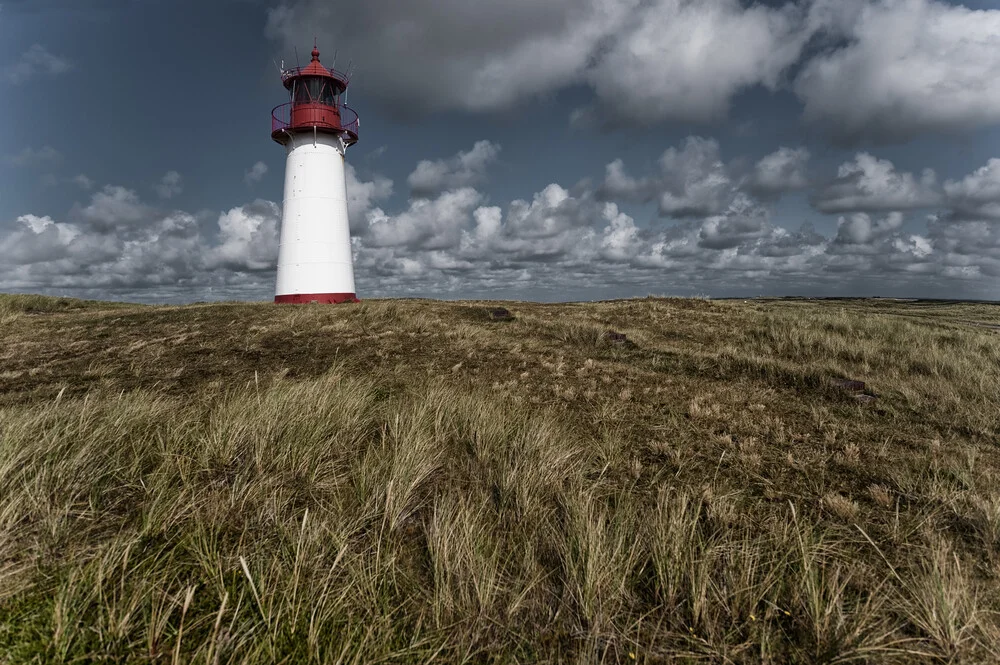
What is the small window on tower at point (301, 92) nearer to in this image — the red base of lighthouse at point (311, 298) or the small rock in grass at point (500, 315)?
the red base of lighthouse at point (311, 298)

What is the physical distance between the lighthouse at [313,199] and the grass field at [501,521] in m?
12.8

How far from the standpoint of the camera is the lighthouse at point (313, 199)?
2055 cm

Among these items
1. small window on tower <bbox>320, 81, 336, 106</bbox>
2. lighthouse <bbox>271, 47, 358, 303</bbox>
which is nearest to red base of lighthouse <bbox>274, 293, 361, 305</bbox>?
lighthouse <bbox>271, 47, 358, 303</bbox>

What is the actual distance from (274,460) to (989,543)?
577 centimetres

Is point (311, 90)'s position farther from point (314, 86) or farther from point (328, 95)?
point (328, 95)

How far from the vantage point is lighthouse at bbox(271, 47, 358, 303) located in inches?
809

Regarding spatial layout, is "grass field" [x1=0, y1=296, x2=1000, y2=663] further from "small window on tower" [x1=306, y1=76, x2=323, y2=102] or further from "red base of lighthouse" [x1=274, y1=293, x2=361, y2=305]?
"small window on tower" [x1=306, y1=76, x2=323, y2=102]

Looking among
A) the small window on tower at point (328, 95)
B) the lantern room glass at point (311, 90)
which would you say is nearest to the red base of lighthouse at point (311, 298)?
the lantern room glass at point (311, 90)

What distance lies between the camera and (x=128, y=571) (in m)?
2.61

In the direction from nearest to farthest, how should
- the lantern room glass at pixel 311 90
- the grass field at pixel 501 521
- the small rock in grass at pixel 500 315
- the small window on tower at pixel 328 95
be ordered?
the grass field at pixel 501 521
the small rock in grass at pixel 500 315
the lantern room glass at pixel 311 90
the small window on tower at pixel 328 95

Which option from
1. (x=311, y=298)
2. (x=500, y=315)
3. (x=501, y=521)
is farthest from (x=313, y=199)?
(x=501, y=521)

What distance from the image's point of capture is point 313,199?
20.8 meters

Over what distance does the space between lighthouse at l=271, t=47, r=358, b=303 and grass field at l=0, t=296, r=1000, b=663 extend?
42.1ft

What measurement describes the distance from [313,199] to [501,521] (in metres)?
20.6
